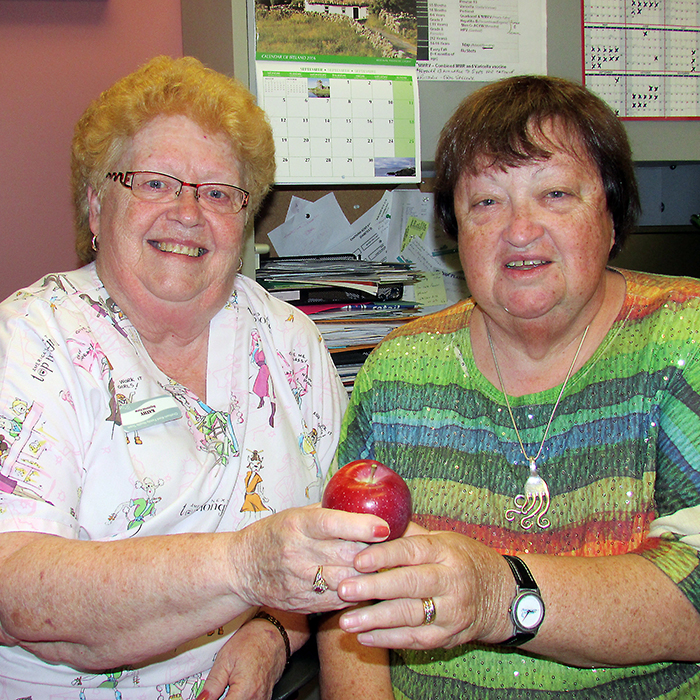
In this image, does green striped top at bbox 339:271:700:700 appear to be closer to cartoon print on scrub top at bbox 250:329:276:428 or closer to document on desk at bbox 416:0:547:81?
cartoon print on scrub top at bbox 250:329:276:428

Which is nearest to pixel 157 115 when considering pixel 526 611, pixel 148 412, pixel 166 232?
pixel 166 232

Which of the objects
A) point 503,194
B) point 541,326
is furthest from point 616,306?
point 503,194

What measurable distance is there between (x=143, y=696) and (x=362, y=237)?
56.3 inches

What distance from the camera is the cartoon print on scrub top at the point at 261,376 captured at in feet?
4.74

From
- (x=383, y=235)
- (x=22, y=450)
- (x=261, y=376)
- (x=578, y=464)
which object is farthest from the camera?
(x=383, y=235)

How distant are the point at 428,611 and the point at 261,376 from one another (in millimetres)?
725

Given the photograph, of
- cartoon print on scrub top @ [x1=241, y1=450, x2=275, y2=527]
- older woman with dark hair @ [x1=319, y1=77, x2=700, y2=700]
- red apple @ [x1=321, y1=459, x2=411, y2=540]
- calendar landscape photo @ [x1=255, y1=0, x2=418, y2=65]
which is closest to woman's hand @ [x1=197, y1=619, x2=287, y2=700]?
older woman with dark hair @ [x1=319, y1=77, x2=700, y2=700]

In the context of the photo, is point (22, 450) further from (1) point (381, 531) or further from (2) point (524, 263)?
(2) point (524, 263)

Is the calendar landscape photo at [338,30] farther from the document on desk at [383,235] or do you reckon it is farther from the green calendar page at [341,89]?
the document on desk at [383,235]

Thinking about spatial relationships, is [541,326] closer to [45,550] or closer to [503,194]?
[503,194]

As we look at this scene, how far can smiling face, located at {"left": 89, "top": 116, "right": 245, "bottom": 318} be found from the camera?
135 cm

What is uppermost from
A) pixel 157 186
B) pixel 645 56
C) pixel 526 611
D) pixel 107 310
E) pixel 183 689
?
pixel 645 56

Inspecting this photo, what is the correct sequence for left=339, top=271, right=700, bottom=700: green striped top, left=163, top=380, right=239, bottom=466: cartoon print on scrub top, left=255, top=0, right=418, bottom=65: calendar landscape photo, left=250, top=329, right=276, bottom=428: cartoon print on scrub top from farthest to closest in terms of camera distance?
left=255, top=0, right=418, bottom=65: calendar landscape photo
left=250, top=329, right=276, bottom=428: cartoon print on scrub top
left=163, top=380, right=239, bottom=466: cartoon print on scrub top
left=339, top=271, right=700, bottom=700: green striped top

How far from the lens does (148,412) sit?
1246 millimetres
